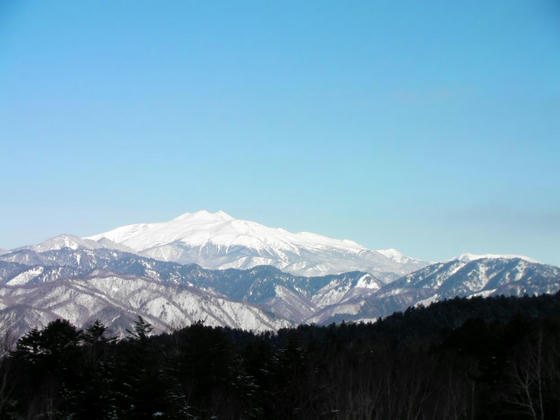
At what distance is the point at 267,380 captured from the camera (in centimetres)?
4700

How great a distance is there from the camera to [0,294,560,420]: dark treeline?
33.2 meters

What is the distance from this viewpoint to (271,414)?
33.4m

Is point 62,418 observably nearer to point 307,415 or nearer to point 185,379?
point 307,415

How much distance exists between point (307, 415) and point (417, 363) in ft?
114

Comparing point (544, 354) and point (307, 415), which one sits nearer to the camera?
point (307, 415)

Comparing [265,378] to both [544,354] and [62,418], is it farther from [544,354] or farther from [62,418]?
[544,354]

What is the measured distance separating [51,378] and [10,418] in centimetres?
2676

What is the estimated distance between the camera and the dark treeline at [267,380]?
109ft

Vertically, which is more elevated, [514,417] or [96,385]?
[96,385]

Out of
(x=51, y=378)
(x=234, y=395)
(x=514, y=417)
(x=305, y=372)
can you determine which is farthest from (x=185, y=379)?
(x=514, y=417)

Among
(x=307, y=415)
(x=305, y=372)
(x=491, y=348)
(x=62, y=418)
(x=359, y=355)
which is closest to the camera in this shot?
(x=307, y=415)

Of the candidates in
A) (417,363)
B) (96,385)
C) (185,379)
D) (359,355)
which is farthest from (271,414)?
(359,355)

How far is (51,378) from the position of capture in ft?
180

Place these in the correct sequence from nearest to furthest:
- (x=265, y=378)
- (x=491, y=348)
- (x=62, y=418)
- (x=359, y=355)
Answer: (x=62, y=418), (x=265, y=378), (x=491, y=348), (x=359, y=355)
